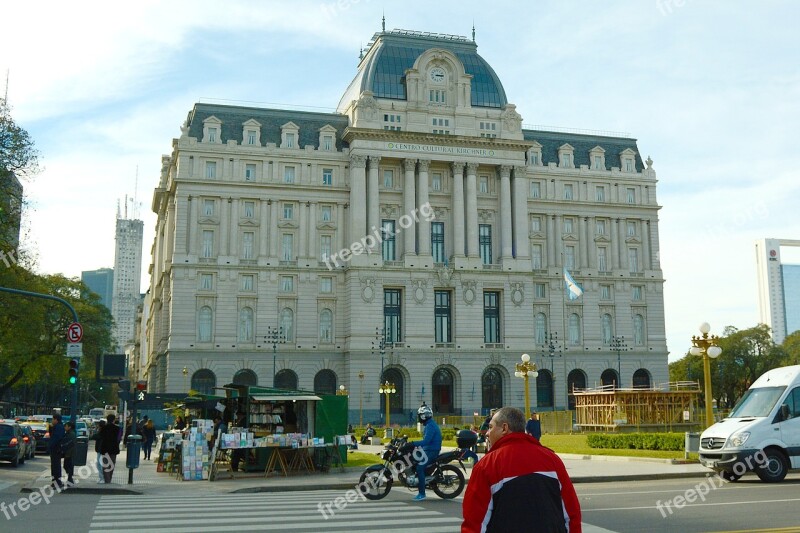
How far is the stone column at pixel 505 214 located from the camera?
264 ft

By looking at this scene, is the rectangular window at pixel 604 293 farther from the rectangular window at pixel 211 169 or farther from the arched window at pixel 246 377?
the rectangular window at pixel 211 169

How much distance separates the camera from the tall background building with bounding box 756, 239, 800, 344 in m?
179

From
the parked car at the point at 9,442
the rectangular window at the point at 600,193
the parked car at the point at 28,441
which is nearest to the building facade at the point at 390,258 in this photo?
the rectangular window at the point at 600,193

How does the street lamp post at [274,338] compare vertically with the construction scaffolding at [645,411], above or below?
above

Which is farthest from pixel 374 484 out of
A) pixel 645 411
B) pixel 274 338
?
pixel 274 338

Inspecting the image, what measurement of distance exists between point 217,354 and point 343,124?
26.1 metres

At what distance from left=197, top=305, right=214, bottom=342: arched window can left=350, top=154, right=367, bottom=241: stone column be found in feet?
48.8

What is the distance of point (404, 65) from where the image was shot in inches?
3270

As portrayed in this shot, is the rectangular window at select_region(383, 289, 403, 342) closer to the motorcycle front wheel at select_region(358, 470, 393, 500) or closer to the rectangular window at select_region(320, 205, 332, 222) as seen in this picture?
the rectangular window at select_region(320, 205, 332, 222)

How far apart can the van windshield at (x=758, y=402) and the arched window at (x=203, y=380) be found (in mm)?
56185

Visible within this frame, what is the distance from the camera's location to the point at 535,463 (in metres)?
6.36

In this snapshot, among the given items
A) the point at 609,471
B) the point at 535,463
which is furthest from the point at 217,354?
the point at 535,463

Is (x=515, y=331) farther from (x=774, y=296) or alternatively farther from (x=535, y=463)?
(x=774, y=296)

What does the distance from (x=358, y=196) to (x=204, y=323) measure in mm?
18452
